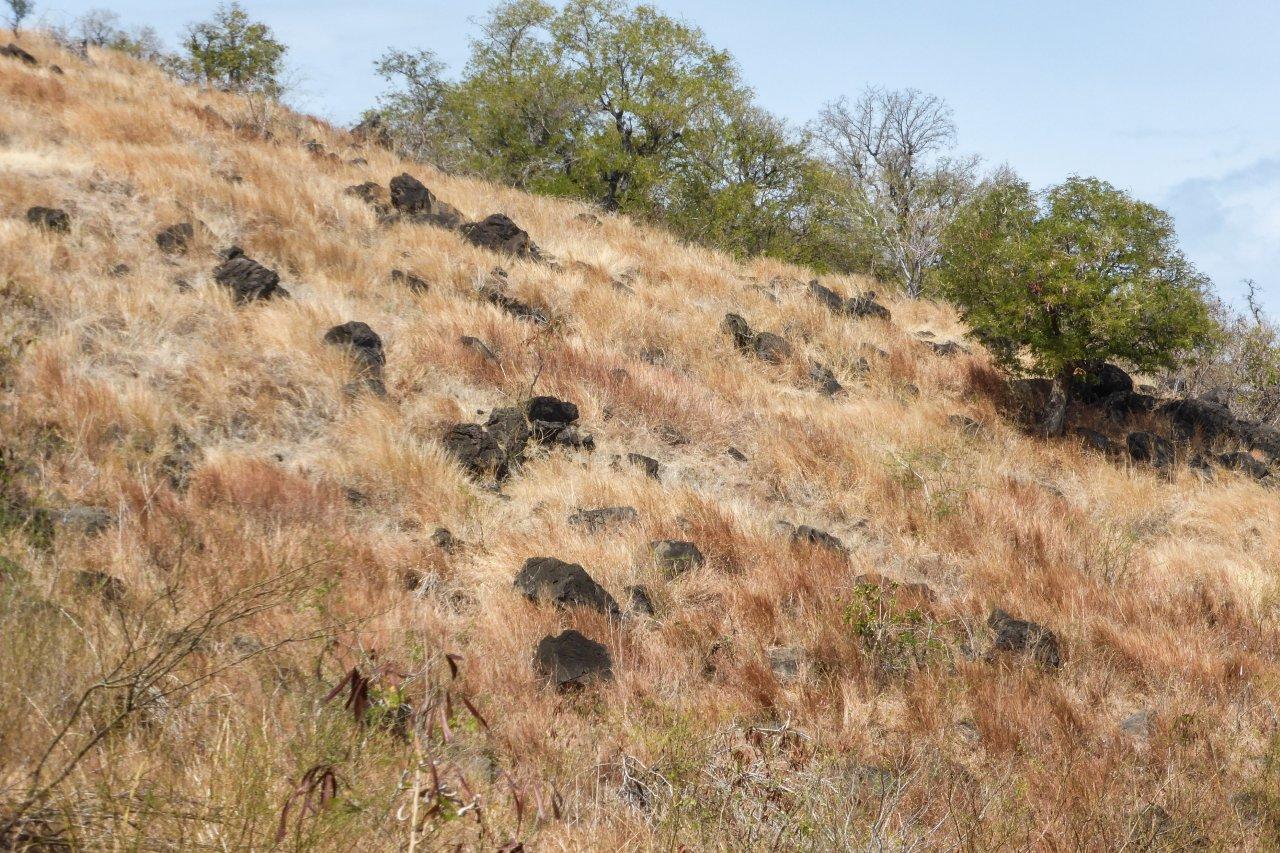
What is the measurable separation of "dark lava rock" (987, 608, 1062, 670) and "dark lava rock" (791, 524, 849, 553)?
Answer: 124 centimetres

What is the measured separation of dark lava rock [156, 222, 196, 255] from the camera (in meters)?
8.73

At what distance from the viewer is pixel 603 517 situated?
19.5 feet

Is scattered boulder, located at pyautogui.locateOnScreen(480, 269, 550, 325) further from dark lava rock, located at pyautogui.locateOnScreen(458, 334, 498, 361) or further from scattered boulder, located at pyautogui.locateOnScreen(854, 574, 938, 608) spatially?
scattered boulder, located at pyautogui.locateOnScreen(854, 574, 938, 608)

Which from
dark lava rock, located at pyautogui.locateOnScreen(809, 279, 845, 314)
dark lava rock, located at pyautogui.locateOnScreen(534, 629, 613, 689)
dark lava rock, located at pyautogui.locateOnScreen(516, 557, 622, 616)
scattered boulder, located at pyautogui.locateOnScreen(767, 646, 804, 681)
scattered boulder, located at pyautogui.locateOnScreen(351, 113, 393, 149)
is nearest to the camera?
dark lava rock, located at pyautogui.locateOnScreen(534, 629, 613, 689)

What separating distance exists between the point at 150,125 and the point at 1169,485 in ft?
47.5

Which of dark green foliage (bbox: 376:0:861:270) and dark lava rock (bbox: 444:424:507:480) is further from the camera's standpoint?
dark green foliage (bbox: 376:0:861:270)

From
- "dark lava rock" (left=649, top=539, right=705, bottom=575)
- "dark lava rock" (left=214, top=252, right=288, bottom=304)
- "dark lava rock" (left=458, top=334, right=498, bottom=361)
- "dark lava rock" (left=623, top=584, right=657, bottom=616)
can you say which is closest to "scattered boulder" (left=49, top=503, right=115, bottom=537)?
"dark lava rock" (left=623, top=584, right=657, bottom=616)

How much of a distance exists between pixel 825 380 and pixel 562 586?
6695 millimetres

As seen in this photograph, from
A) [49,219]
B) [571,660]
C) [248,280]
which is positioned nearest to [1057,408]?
[571,660]

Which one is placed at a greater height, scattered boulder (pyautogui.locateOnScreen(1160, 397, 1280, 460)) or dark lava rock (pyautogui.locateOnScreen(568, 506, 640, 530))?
scattered boulder (pyautogui.locateOnScreen(1160, 397, 1280, 460))

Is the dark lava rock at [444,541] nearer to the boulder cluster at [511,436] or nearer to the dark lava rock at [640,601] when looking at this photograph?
the boulder cluster at [511,436]

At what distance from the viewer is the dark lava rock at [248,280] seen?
26.8 feet

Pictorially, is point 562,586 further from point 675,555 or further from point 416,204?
point 416,204

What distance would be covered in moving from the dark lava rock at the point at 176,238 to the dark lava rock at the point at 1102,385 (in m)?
11.3
